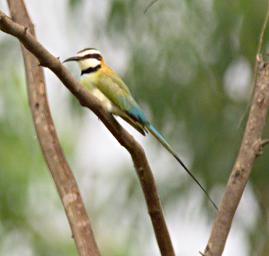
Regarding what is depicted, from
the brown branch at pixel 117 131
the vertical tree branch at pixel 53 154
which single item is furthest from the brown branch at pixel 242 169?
the vertical tree branch at pixel 53 154

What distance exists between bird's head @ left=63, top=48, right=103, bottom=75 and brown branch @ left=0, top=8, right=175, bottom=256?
39cm

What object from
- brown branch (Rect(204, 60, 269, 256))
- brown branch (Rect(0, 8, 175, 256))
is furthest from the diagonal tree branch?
brown branch (Rect(0, 8, 175, 256))

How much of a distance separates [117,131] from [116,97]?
12.3 inches

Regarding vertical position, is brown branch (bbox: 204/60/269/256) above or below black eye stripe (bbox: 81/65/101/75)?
below

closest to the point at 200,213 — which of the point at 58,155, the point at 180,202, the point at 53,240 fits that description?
the point at 180,202

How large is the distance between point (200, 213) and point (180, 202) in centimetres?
14

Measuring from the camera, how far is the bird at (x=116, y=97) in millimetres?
2756

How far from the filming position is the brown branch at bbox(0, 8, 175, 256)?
7.38ft

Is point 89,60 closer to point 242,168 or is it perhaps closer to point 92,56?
point 92,56

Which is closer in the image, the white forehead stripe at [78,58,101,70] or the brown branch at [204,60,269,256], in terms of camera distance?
the brown branch at [204,60,269,256]

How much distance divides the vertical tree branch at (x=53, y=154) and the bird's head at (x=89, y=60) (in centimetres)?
12

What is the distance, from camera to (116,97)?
9.14ft

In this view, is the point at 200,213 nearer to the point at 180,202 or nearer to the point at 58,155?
the point at 180,202

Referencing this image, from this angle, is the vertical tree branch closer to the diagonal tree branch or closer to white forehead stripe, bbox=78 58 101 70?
white forehead stripe, bbox=78 58 101 70
